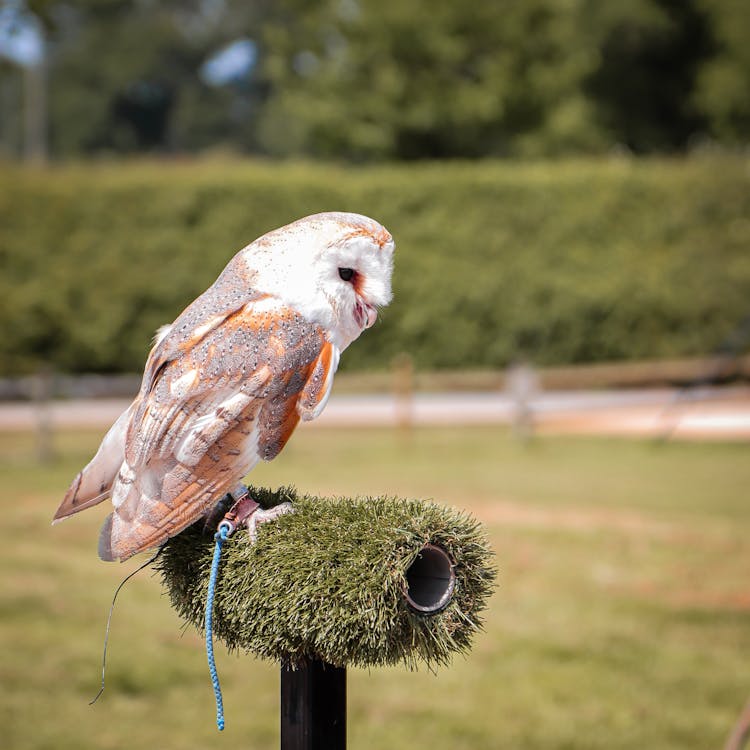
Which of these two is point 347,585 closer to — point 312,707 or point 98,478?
point 312,707

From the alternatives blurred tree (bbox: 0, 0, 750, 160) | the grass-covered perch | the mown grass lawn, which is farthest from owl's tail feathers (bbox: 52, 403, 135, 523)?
blurred tree (bbox: 0, 0, 750, 160)

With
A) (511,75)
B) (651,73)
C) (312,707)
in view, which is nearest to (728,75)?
(651,73)

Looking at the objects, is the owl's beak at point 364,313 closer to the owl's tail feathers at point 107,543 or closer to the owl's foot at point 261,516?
the owl's foot at point 261,516

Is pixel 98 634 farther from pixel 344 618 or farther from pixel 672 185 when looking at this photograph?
pixel 672 185

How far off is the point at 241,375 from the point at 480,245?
17497 millimetres

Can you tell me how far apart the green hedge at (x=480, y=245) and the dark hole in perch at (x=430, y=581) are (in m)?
16.4

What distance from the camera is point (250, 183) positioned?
18828 mm

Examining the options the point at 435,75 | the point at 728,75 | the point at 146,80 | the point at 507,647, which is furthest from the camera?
the point at 146,80

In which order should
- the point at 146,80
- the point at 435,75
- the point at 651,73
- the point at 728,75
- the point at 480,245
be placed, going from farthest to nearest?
the point at 146,80 → the point at 651,73 → the point at 728,75 → the point at 435,75 → the point at 480,245

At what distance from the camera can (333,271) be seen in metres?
2.18

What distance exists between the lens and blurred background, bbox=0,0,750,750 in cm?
559

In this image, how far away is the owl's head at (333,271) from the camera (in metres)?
2.17

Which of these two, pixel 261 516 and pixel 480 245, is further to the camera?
pixel 480 245

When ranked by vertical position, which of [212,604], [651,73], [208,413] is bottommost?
[212,604]
